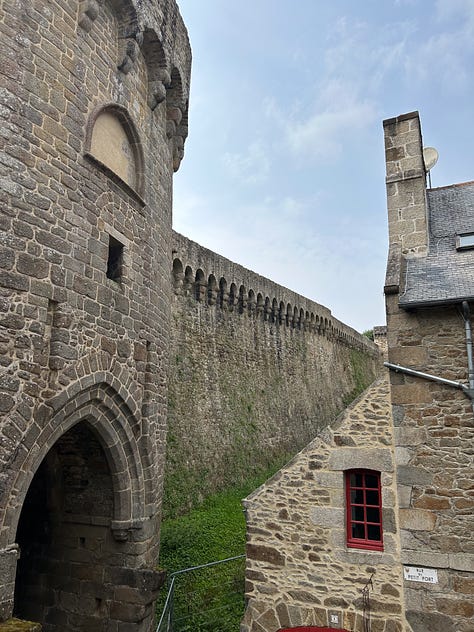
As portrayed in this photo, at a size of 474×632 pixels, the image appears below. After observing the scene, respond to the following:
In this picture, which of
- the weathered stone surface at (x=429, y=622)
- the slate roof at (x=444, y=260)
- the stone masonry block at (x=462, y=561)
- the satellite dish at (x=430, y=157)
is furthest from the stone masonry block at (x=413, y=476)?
the satellite dish at (x=430, y=157)

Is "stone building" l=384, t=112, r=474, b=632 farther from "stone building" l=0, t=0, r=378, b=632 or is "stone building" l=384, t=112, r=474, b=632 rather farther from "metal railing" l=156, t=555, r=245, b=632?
"stone building" l=0, t=0, r=378, b=632

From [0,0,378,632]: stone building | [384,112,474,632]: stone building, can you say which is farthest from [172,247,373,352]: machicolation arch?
[384,112,474,632]: stone building

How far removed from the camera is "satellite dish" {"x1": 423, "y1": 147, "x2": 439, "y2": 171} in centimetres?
967

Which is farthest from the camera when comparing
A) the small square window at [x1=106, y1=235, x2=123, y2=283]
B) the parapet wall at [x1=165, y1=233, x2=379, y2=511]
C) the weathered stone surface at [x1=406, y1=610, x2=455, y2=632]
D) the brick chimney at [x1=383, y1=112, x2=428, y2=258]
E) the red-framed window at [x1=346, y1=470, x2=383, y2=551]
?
the parapet wall at [x1=165, y1=233, x2=379, y2=511]

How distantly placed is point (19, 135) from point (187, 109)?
477 centimetres

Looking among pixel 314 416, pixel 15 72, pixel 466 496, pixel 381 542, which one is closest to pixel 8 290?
pixel 15 72

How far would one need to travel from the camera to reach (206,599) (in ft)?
25.1

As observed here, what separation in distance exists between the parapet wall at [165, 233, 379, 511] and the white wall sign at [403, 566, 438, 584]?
5736 mm

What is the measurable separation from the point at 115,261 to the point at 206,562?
5435 millimetres

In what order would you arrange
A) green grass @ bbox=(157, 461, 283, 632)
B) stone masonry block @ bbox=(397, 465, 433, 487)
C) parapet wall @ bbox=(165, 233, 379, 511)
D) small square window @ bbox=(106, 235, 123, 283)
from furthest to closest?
1. parapet wall @ bbox=(165, 233, 379, 511)
2. green grass @ bbox=(157, 461, 283, 632)
3. small square window @ bbox=(106, 235, 123, 283)
4. stone masonry block @ bbox=(397, 465, 433, 487)

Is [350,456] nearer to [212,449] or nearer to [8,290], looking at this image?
[8,290]

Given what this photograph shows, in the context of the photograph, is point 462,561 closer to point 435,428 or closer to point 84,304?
point 435,428

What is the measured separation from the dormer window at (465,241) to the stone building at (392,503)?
2.37 feet

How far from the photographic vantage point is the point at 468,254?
7.41 meters
